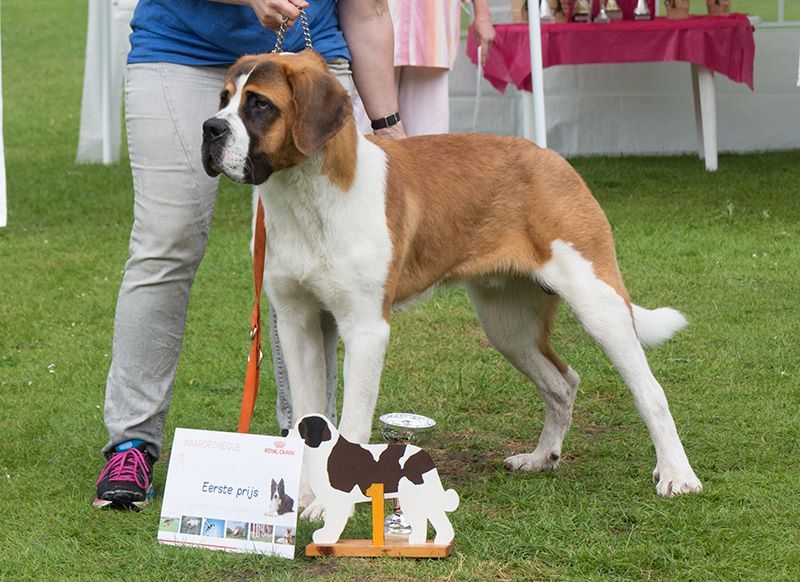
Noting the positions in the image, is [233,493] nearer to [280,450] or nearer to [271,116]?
[280,450]

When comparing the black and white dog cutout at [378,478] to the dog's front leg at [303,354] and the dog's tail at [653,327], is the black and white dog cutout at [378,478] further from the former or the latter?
the dog's tail at [653,327]

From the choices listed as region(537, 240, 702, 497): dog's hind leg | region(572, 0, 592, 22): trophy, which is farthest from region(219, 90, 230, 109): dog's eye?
region(572, 0, 592, 22): trophy

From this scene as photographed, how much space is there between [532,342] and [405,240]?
0.88 meters

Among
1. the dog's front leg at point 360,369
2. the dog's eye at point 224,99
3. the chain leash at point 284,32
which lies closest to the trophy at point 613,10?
the chain leash at point 284,32

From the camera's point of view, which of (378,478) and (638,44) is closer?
(378,478)

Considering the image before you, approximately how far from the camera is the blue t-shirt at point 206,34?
4.12m

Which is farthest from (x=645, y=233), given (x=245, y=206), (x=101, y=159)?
(x=101, y=159)

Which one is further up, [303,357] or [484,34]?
[484,34]

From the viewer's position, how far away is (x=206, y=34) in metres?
4.13

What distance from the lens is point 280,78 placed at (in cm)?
372

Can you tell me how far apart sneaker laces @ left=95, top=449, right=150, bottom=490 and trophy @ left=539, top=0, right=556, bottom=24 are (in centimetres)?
758

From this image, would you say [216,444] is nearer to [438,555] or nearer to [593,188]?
[438,555]

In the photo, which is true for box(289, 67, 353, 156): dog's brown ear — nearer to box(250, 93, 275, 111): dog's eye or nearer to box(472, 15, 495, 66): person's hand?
box(250, 93, 275, 111): dog's eye

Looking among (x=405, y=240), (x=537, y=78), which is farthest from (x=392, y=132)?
(x=537, y=78)
